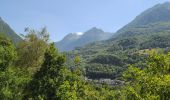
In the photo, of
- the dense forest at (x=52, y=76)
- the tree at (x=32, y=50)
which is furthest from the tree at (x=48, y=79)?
the tree at (x=32, y=50)

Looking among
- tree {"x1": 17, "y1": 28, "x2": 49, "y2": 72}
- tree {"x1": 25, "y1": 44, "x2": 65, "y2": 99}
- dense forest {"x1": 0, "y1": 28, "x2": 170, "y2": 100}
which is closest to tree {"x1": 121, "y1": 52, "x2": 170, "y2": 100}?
dense forest {"x1": 0, "y1": 28, "x2": 170, "y2": 100}

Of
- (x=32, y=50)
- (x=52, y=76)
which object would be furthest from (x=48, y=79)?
(x=32, y=50)

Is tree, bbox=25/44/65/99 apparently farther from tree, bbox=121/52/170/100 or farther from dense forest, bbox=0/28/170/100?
tree, bbox=121/52/170/100

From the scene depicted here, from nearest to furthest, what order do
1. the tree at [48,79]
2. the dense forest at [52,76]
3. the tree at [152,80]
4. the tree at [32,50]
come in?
the tree at [152,80]
the dense forest at [52,76]
the tree at [48,79]
the tree at [32,50]

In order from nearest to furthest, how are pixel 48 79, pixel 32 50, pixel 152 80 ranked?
1. pixel 152 80
2. pixel 48 79
3. pixel 32 50

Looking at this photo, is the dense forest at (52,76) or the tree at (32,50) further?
the tree at (32,50)

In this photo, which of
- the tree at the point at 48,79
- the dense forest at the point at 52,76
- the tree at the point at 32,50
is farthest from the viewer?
the tree at the point at 32,50

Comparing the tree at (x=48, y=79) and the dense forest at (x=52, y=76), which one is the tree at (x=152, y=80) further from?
the tree at (x=48, y=79)

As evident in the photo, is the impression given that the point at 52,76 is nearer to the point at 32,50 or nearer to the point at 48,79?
the point at 48,79

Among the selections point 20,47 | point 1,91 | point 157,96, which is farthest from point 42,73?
point 20,47

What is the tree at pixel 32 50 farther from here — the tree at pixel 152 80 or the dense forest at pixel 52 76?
the tree at pixel 152 80

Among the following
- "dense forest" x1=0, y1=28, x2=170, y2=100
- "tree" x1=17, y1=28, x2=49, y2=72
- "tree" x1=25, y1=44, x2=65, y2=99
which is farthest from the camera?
"tree" x1=17, y1=28, x2=49, y2=72

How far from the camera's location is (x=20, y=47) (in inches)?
2948

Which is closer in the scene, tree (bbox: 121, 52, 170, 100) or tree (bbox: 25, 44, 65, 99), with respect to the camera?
tree (bbox: 121, 52, 170, 100)
